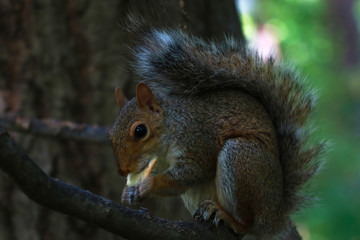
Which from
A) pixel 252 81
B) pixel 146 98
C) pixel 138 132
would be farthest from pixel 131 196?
pixel 252 81

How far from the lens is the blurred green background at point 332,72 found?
4090mm

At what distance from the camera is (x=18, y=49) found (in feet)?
7.92

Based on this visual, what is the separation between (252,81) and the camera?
178 cm

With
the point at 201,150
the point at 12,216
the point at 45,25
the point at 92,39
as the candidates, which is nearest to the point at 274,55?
the point at 201,150

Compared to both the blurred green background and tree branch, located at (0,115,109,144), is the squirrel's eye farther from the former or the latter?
the blurred green background

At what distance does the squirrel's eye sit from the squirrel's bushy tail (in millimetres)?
225

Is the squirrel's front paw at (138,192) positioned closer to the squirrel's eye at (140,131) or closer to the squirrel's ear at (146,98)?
the squirrel's eye at (140,131)

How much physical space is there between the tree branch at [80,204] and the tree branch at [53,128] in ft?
2.79

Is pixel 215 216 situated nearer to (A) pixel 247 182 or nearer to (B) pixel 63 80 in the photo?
(A) pixel 247 182

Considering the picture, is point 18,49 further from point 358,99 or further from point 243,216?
point 358,99

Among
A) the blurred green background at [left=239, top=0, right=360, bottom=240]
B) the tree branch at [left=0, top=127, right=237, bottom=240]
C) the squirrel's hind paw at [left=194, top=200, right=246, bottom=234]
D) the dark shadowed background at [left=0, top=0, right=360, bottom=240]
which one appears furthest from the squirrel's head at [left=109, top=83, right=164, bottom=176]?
the blurred green background at [left=239, top=0, right=360, bottom=240]

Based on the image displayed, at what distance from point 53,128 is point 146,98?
590 millimetres

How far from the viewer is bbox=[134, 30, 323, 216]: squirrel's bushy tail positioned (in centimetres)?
173

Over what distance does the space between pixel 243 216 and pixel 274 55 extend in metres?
0.65
